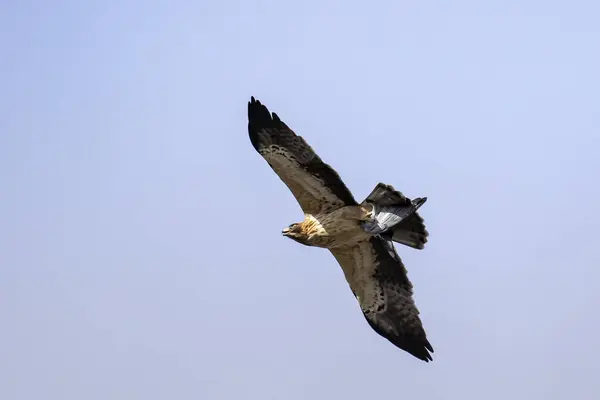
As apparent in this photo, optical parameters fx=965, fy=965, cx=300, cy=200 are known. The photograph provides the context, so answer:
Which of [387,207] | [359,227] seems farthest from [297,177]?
[387,207]

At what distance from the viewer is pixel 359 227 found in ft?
46.0

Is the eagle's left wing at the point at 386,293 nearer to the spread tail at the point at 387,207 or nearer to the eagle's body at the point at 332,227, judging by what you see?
the eagle's body at the point at 332,227

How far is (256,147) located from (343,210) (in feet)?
5.15

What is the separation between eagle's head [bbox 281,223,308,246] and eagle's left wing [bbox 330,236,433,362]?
959 millimetres

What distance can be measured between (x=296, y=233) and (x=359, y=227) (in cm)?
93

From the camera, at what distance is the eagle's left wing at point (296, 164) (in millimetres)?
13734

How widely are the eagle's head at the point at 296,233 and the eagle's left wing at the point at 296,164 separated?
32cm

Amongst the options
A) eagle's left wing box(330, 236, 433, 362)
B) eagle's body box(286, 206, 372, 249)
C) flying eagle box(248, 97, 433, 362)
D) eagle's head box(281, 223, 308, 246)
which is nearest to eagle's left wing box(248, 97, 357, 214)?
flying eagle box(248, 97, 433, 362)

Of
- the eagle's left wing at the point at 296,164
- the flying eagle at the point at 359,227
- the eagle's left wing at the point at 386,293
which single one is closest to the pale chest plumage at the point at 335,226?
the flying eagle at the point at 359,227

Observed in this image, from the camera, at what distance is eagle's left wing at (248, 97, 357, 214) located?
45.1ft

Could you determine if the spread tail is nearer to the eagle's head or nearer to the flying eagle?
the flying eagle

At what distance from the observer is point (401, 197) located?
13.3 m

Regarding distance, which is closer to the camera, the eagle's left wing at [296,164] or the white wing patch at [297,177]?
the eagle's left wing at [296,164]

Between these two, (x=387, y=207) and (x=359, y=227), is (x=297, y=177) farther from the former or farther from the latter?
(x=387, y=207)
